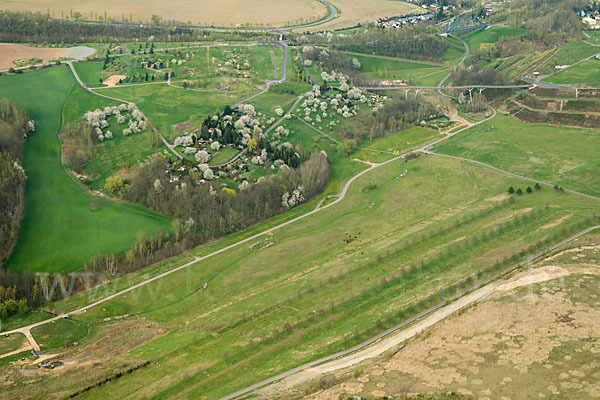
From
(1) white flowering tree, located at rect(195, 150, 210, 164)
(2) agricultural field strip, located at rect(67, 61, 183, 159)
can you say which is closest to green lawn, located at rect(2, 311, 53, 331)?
(1) white flowering tree, located at rect(195, 150, 210, 164)

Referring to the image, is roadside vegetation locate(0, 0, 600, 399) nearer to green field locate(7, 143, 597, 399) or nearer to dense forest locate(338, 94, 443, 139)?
green field locate(7, 143, 597, 399)

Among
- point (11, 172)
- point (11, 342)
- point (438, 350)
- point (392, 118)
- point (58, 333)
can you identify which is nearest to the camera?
point (438, 350)

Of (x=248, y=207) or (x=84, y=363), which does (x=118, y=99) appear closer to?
(x=248, y=207)

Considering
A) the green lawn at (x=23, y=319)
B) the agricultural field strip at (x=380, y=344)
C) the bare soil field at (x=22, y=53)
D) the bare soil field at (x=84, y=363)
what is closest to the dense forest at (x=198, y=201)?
the green lawn at (x=23, y=319)

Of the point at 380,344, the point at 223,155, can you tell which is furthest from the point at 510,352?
A: the point at 223,155

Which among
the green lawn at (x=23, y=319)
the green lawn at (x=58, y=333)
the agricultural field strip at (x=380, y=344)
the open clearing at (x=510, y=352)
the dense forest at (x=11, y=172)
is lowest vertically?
the green lawn at (x=58, y=333)

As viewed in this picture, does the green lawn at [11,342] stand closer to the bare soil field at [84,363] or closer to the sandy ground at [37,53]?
the bare soil field at [84,363]

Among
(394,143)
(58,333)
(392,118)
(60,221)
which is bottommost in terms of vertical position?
(58,333)
